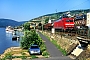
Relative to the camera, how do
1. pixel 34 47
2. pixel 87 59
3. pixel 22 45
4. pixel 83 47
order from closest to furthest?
pixel 87 59 → pixel 83 47 → pixel 34 47 → pixel 22 45

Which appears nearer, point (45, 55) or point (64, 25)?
point (45, 55)

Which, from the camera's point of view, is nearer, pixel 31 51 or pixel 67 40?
pixel 31 51

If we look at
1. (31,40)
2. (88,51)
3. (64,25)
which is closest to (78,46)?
(88,51)

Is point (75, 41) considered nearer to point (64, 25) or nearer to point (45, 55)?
point (45, 55)

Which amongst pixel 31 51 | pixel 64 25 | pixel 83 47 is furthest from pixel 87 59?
pixel 64 25

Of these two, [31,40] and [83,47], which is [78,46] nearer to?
[83,47]

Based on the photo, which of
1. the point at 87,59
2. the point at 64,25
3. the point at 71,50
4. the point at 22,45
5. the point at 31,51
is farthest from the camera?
the point at 64,25

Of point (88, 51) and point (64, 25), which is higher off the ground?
point (64, 25)

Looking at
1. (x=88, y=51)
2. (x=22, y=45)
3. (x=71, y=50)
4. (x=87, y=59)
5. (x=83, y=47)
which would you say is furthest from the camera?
(x=22, y=45)

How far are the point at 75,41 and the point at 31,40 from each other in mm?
11207

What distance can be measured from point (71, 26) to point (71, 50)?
735 inches

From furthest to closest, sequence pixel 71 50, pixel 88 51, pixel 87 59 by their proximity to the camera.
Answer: pixel 71 50 < pixel 88 51 < pixel 87 59

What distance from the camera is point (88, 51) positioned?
21.3 meters

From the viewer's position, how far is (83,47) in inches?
945
